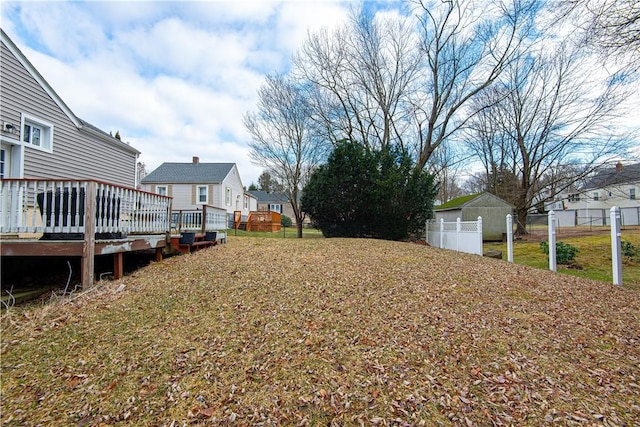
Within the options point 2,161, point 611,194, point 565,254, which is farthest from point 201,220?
point 611,194

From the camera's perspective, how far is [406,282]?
16.8ft

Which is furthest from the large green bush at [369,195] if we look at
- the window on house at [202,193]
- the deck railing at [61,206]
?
the window on house at [202,193]

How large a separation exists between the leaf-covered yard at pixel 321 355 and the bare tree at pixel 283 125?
37.1 feet

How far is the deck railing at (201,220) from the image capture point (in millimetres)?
8406

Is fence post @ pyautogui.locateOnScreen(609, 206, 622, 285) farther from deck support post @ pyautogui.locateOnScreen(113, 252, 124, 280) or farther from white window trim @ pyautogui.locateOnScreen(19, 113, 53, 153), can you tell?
white window trim @ pyautogui.locateOnScreen(19, 113, 53, 153)

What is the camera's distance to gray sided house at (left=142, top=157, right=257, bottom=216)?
68.5ft

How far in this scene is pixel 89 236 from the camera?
4438 millimetres

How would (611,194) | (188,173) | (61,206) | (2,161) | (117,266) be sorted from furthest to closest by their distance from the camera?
(188,173)
(611,194)
(2,161)
(117,266)
(61,206)

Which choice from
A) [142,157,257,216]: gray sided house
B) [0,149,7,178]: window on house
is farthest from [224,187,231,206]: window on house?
[0,149,7,178]: window on house

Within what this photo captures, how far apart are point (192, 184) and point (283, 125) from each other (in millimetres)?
9297

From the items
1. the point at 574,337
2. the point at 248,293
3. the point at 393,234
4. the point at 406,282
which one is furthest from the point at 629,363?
the point at 393,234

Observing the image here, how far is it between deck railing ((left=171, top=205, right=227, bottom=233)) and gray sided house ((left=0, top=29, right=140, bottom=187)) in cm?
299

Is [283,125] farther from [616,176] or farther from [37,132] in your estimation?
[616,176]

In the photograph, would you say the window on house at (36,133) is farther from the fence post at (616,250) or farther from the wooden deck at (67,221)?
the fence post at (616,250)
